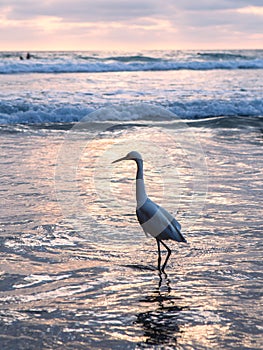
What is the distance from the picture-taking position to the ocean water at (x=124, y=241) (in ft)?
14.6

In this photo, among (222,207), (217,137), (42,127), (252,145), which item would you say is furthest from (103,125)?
(222,207)

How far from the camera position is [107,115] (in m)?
16.9

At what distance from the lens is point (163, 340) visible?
425 centimetres

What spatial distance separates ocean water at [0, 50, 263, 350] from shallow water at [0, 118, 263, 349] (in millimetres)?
13

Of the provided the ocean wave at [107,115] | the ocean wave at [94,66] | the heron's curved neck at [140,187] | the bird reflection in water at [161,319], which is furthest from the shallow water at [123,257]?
the ocean wave at [94,66]

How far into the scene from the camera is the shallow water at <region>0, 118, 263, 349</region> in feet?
14.4

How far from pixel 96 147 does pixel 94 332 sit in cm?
816

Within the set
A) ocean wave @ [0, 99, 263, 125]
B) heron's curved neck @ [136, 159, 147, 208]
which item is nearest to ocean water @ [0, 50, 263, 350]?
heron's curved neck @ [136, 159, 147, 208]

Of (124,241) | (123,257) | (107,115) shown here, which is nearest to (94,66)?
(107,115)

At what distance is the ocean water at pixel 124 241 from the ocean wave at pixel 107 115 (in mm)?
1687

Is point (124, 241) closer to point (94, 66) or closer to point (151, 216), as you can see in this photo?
point (151, 216)

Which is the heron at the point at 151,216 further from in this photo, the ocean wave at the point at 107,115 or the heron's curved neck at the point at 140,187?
the ocean wave at the point at 107,115

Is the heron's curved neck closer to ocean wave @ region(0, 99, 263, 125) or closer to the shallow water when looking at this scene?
the shallow water

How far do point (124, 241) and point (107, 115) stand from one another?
423 inches
